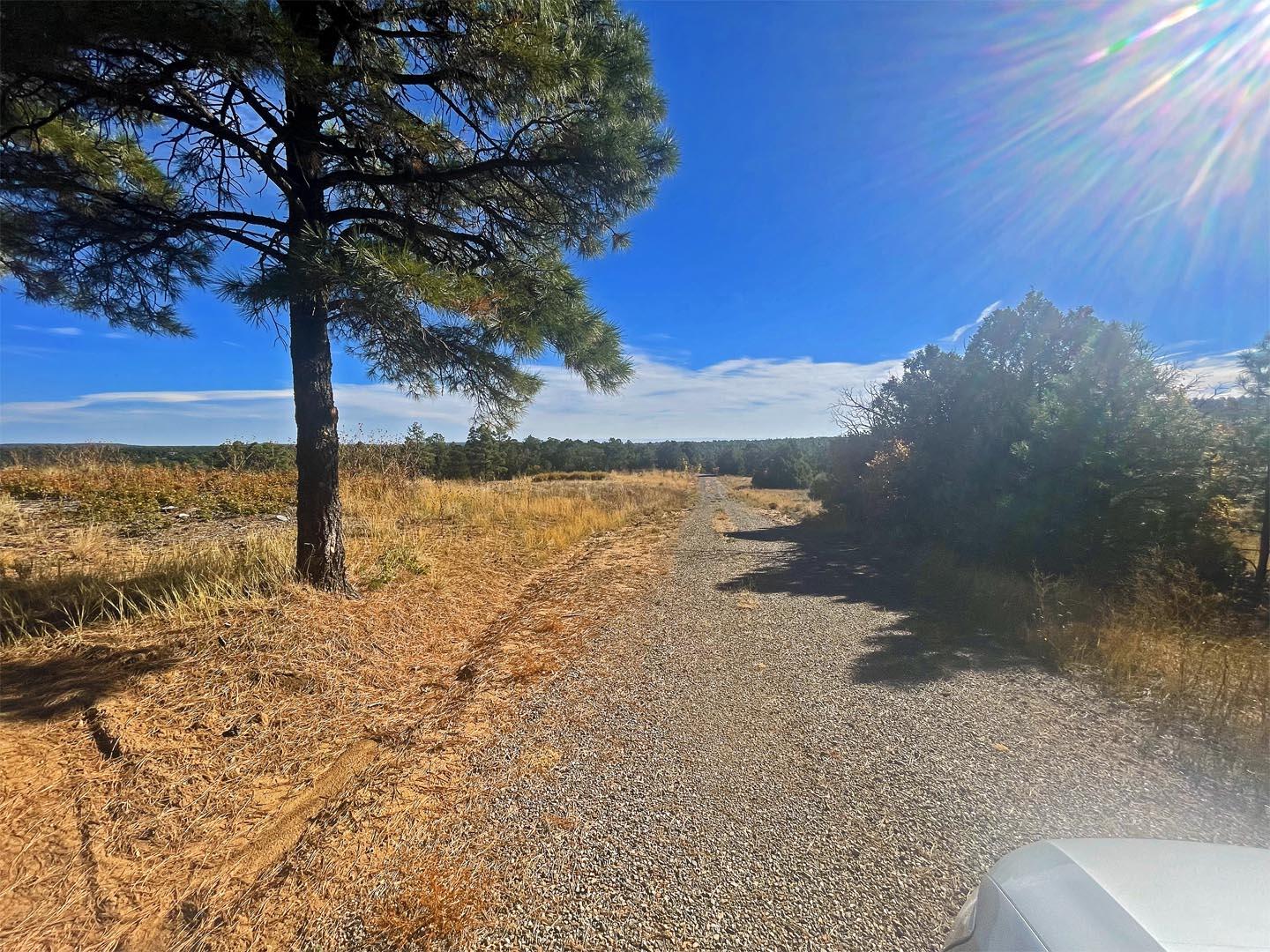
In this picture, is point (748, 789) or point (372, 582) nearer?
point (748, 789)

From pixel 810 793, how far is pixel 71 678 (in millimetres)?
4533

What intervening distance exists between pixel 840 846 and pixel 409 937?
175 centimetres

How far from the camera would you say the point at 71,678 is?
289cm

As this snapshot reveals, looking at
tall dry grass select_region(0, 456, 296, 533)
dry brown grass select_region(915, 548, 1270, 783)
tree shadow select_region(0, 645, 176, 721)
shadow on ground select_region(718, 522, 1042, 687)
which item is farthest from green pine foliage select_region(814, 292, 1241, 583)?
tall dry grass select_region(0, 456, 296, 533)

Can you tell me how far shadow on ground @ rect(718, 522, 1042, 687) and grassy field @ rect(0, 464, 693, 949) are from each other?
275 centimetres

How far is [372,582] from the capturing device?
475cm

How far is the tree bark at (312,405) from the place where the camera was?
3744 millimetres

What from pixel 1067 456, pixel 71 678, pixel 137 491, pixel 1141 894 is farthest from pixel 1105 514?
pixel 137 491

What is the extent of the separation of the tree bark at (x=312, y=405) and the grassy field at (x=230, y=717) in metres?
0.38

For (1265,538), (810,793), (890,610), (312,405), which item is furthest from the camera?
(1265,538)

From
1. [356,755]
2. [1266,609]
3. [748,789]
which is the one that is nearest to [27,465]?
[356,755]

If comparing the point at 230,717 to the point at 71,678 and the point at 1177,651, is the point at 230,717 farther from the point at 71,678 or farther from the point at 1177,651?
the point at 1177,651

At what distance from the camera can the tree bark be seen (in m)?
3.74

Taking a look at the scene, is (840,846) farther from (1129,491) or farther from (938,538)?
(938,538)
